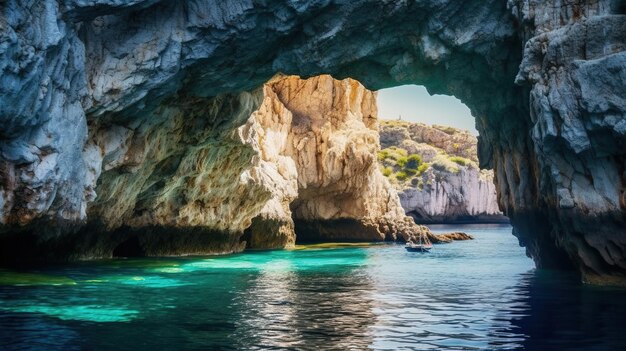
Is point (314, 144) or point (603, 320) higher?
point (314, 144)

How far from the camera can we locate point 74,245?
137 ft

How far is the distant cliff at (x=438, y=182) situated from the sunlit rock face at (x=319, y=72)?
95902 mm

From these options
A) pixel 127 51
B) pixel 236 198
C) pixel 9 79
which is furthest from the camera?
pixel 236 198

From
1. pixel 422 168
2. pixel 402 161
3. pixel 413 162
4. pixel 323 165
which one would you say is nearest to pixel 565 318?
pixel 323 165

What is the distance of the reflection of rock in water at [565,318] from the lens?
18359mm

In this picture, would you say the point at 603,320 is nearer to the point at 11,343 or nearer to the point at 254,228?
the point at 11,343

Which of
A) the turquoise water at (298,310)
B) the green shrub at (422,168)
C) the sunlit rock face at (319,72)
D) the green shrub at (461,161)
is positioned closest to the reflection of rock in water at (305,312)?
the turquoise water at (298,310)

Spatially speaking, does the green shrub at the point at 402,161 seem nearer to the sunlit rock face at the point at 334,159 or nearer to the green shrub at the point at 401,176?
the green shrub at the point at 401,176

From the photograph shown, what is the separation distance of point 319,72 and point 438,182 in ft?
336

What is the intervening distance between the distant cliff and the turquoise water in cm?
9329

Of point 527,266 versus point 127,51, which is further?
point 527,266

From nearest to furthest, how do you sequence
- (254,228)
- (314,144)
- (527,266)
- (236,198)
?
(527,266) → (236,198) → (254,228) → (314,144)

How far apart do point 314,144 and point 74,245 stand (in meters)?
35.7

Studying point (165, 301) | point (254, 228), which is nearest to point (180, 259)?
point (254, 228)
